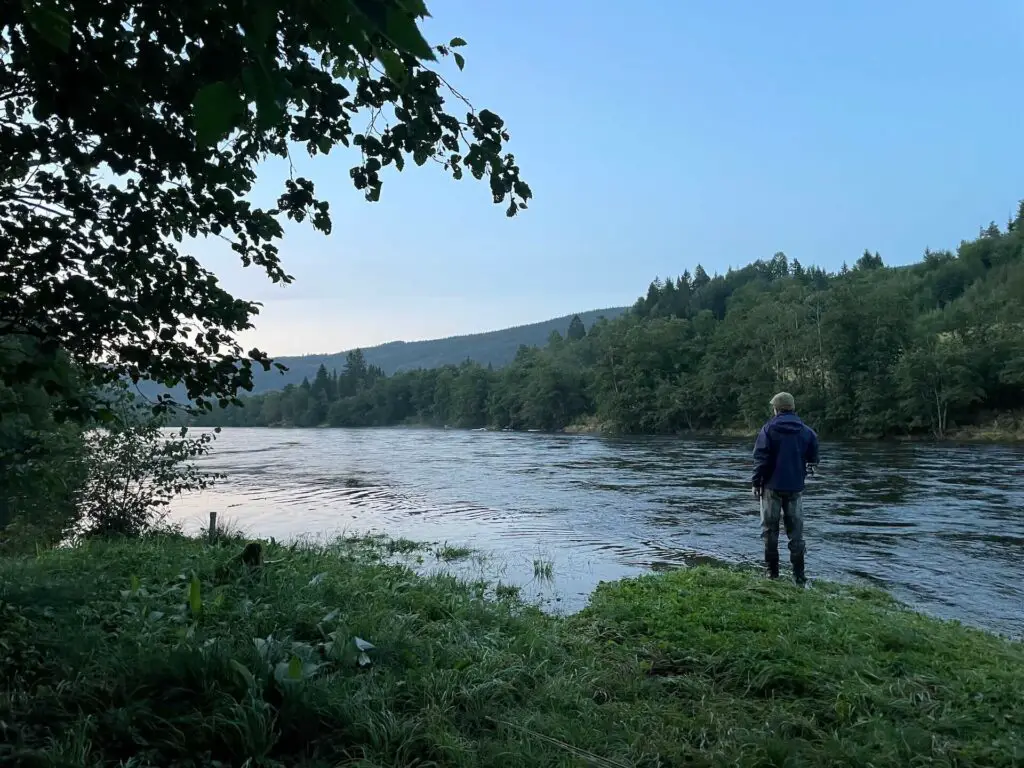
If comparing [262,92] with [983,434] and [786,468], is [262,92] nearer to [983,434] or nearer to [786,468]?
[786,468]

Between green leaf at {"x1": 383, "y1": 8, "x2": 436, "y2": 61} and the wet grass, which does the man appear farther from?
green leaf at {"x1": 383, "y1": 8, "x2": 436, "y2": 61}

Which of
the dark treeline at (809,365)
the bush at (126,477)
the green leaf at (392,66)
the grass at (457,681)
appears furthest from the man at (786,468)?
the bush at (126,477)

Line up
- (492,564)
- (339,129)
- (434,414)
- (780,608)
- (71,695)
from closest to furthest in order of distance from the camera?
(71,695) → (339,129) → (780,608) → (492,564) → (434,414)

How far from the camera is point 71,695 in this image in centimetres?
323

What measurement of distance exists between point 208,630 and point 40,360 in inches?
83.5

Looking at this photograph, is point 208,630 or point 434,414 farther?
point 434,414

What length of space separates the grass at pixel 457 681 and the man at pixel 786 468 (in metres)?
2.31

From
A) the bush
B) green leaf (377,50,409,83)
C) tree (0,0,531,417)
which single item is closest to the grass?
tree (0,0,531,417)

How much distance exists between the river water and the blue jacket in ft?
6.05

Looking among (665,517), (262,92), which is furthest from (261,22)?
(665,517)

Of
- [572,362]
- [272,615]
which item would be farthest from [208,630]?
[572,362]

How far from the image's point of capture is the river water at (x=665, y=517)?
9117 mm

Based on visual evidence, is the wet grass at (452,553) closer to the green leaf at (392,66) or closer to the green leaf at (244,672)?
the green leaf at (244,672)

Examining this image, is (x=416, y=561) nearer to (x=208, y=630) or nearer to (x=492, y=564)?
(x=492, y=564)
